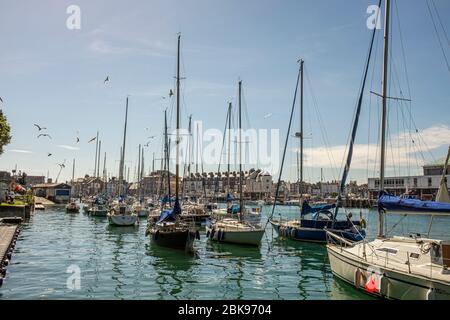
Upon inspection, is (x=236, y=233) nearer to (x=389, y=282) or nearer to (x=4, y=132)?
(x=389, y=282)

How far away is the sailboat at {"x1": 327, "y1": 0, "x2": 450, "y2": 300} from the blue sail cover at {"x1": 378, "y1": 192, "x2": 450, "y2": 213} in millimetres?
571

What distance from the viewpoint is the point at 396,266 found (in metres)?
16.5

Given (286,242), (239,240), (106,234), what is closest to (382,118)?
(239,240)

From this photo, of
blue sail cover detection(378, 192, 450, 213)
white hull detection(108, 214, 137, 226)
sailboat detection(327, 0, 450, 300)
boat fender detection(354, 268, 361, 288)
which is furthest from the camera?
white hull detection(108, 214, 137, 226)

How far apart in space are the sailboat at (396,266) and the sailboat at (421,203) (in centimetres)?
65

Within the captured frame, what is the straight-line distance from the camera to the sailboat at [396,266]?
586 inches

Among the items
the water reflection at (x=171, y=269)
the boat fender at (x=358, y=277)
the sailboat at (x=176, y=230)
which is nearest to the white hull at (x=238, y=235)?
the sailboat at (x=176, y=230)

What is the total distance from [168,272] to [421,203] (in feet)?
47.8

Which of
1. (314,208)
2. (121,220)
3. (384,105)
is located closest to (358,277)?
(384,105)

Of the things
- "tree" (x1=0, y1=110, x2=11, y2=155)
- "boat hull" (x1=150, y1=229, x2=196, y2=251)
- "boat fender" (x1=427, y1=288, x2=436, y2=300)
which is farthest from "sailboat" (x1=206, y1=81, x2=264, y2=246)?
"tree" (x1=0, y1=110, x2=11, y2=155)

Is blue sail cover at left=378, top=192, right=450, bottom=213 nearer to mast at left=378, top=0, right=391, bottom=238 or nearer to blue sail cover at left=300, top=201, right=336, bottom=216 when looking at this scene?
mast at left=378, top=0, right=391, bottom=238

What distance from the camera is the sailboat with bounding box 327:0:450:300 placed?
14875mm
